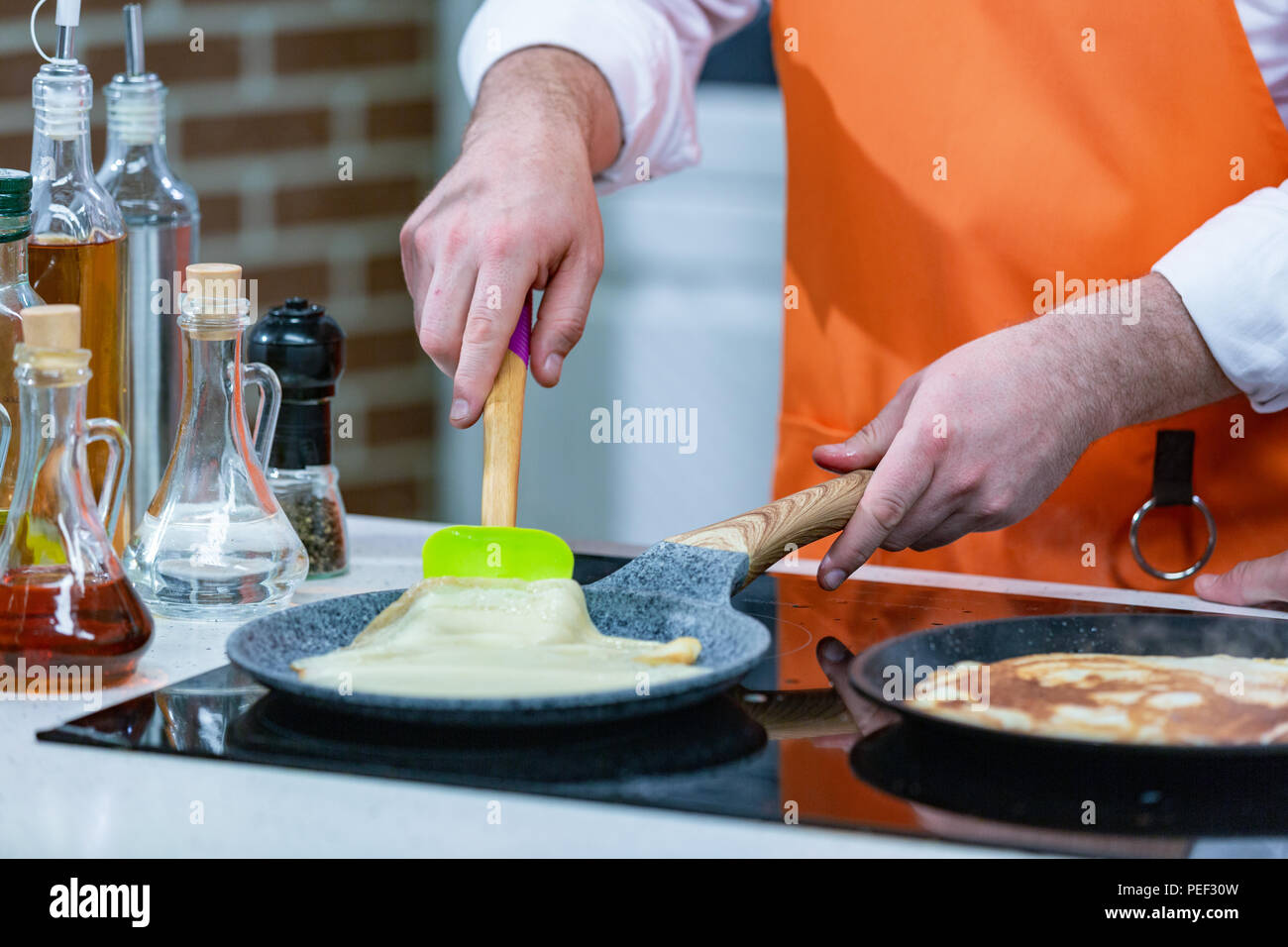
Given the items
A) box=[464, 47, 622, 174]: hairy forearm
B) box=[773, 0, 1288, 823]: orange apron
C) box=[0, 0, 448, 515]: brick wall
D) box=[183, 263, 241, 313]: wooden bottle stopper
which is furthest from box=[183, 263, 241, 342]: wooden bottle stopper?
box=[0, 0, 448, 515]: brick wall

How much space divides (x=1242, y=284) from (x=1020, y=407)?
0.57ft

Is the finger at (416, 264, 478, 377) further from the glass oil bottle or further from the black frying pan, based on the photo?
the black frying pan

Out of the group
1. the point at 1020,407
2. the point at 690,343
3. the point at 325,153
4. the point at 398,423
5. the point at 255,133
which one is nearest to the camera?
the point at 1020,407

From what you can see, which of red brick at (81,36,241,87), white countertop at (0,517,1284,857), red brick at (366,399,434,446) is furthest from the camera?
red brick at (366,399,434,446)

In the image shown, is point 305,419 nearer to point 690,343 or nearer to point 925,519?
point 925,519

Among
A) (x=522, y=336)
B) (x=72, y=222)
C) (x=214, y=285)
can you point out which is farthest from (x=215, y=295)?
(x=522, y=336)

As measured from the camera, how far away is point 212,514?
0.96 metres

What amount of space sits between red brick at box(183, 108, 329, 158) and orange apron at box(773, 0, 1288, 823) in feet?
3.25

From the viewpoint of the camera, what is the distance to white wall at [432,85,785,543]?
237cm

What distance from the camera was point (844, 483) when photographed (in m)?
1.05

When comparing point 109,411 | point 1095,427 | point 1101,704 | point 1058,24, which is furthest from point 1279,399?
point 109,411

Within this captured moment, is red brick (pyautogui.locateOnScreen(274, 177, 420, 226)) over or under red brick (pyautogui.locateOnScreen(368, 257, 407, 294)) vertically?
over

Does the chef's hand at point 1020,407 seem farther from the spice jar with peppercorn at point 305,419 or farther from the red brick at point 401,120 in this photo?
the red brick at point 401,120

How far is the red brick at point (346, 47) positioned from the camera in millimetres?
2244
